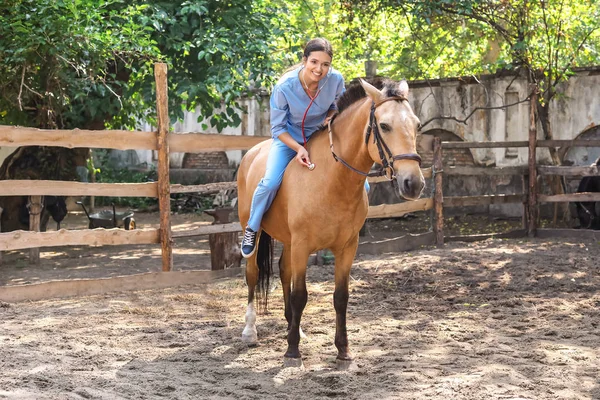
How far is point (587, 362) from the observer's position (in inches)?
183

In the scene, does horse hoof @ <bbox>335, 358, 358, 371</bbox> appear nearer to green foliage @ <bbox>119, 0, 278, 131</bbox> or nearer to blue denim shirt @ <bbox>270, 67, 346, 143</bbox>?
blue denim shirt @ <bbox>270, 67, 346, 143</bbox>

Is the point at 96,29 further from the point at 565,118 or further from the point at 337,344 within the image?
the point at 565,118

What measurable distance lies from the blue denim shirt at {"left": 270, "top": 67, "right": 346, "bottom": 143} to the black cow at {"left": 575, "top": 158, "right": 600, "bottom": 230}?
7.68m

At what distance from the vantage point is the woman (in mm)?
4883

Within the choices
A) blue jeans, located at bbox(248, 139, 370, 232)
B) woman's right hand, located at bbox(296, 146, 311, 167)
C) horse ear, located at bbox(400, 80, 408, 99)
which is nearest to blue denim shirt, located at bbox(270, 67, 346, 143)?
blue jeans, located at bbox(248, 139, 370, 232)

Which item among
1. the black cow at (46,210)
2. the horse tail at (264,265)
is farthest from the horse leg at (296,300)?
the black cow at (46,210)

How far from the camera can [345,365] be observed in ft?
15.3

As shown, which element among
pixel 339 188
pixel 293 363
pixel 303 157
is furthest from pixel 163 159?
pixel 293 363

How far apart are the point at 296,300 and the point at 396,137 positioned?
1316 millimetres

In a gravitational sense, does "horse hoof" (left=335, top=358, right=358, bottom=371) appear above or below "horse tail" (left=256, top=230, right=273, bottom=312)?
below

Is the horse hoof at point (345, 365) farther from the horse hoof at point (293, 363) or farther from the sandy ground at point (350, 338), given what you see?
the horse hoof at point (293, 363)

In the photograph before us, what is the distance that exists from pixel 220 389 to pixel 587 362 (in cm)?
227

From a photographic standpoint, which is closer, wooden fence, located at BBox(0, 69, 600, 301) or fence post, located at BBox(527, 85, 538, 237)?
wooden fence, located at BBox(0, 69, 600, 301)

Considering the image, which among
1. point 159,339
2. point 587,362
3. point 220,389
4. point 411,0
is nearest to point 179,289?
point 159,339
